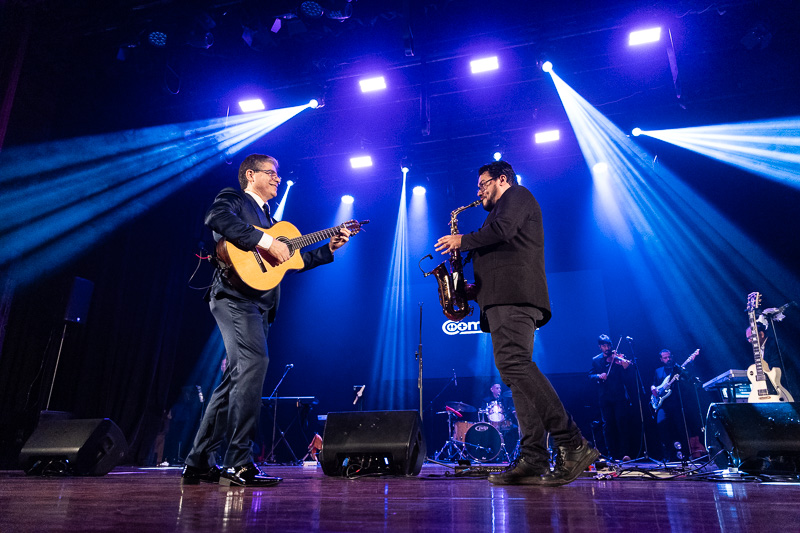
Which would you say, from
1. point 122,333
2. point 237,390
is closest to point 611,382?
point 237,390

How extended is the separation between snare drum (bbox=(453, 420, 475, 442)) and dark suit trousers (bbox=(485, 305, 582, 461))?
5.82 metres

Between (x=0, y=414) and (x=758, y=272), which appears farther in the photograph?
(x=758, y=272)

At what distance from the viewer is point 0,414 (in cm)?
536

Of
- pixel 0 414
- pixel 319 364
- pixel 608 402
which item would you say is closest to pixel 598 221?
pixel 608 402

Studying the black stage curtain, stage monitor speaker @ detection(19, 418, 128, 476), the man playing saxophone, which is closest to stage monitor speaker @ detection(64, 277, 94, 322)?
the black stage curtain

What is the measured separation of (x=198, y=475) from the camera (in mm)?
2838

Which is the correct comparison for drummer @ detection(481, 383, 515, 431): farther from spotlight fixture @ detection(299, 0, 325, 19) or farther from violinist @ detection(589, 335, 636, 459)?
spotlight fixture @ detection(299, 0, 325, 19)

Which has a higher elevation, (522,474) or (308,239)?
(308,239)

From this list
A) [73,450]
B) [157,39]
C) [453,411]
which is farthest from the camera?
[453,411]

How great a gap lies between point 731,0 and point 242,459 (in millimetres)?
7780

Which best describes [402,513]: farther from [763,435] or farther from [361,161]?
[361,161]

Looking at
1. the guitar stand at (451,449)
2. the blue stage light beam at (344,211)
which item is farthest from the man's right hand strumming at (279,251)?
the blue stage light beam at (344,211)

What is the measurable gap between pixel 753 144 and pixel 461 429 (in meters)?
7.06

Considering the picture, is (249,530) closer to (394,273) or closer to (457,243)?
(457,243)
